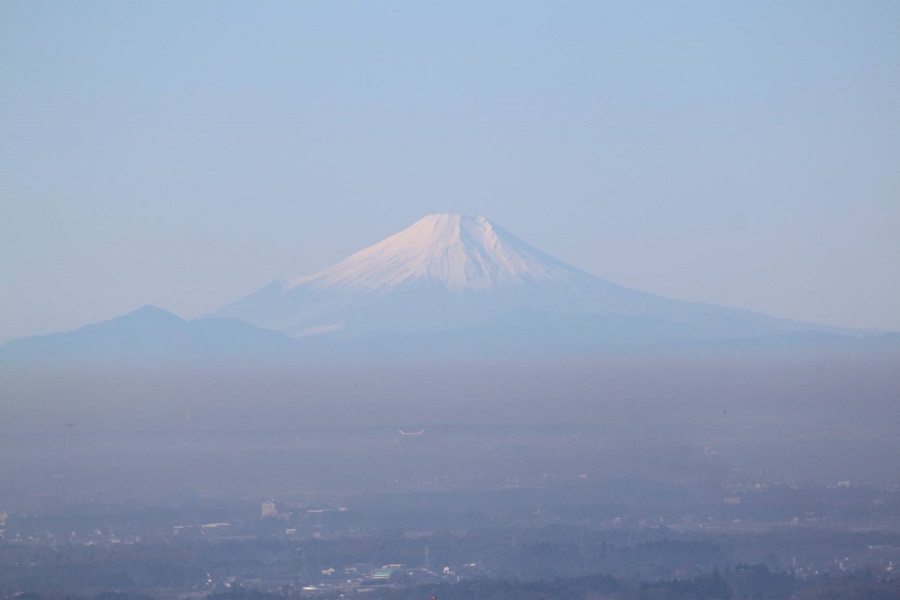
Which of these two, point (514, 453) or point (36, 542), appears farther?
point (514, 453)

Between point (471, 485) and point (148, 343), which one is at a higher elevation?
point (148, 343)

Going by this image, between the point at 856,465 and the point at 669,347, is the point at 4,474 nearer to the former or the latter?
the point at 856,465

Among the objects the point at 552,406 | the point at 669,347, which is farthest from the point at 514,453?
the point at 669,347

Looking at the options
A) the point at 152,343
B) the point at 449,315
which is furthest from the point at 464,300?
the point at 152,343

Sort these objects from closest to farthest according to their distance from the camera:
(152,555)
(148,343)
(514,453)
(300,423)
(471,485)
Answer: (152,555)
(471,485)
(514,453)
(300,423)
(148,343)

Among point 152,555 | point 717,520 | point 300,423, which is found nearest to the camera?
point 152,555

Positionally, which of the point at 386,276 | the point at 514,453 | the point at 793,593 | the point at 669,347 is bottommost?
the point at 793,593
